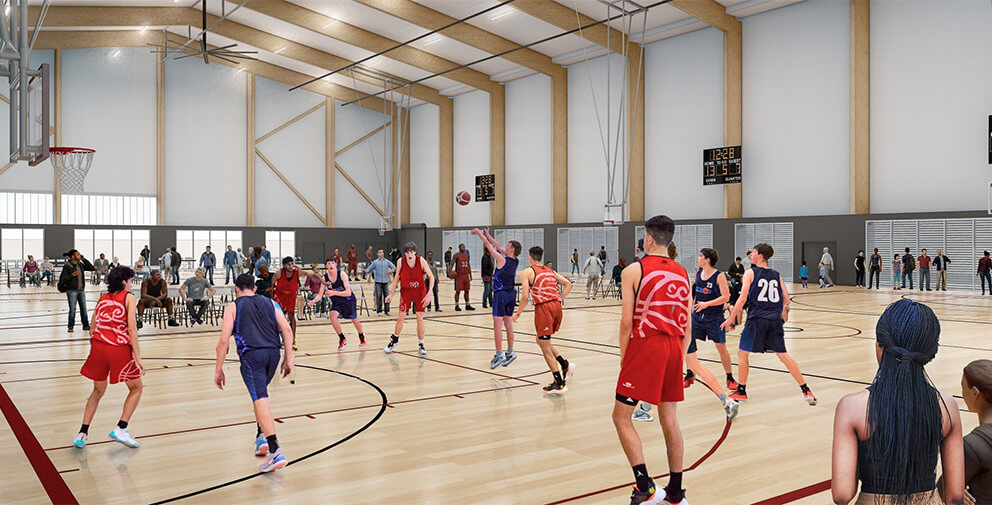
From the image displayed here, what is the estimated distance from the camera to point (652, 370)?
4.31 m

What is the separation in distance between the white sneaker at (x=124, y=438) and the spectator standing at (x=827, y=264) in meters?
24.5

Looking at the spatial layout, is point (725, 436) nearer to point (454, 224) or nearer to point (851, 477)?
point (851, 477)

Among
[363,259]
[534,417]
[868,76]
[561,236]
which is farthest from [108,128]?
[534,417]

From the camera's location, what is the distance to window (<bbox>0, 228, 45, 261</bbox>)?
1328 inches

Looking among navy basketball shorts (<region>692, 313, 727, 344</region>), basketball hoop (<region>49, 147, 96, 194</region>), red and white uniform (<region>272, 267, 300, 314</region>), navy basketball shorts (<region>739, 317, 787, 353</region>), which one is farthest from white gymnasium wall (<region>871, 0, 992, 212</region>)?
basketball hoop (<region>49, 147, 96, 194</region>)

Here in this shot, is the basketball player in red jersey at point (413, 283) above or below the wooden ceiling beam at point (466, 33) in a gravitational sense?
below

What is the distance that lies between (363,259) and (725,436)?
39543 millimetres

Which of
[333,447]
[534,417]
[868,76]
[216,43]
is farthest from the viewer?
[216,43]

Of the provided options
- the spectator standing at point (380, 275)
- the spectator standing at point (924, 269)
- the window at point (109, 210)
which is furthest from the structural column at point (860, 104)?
the window at point (109, 210)

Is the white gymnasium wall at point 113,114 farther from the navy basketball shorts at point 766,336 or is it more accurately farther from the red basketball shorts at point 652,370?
the red basketball shorts at point 652,370

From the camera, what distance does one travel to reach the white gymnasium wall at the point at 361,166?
42062mm

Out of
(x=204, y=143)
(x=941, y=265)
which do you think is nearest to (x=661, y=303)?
(x=941, y=265)

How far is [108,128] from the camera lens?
115ft

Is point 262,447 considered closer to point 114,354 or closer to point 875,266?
point 114,354
